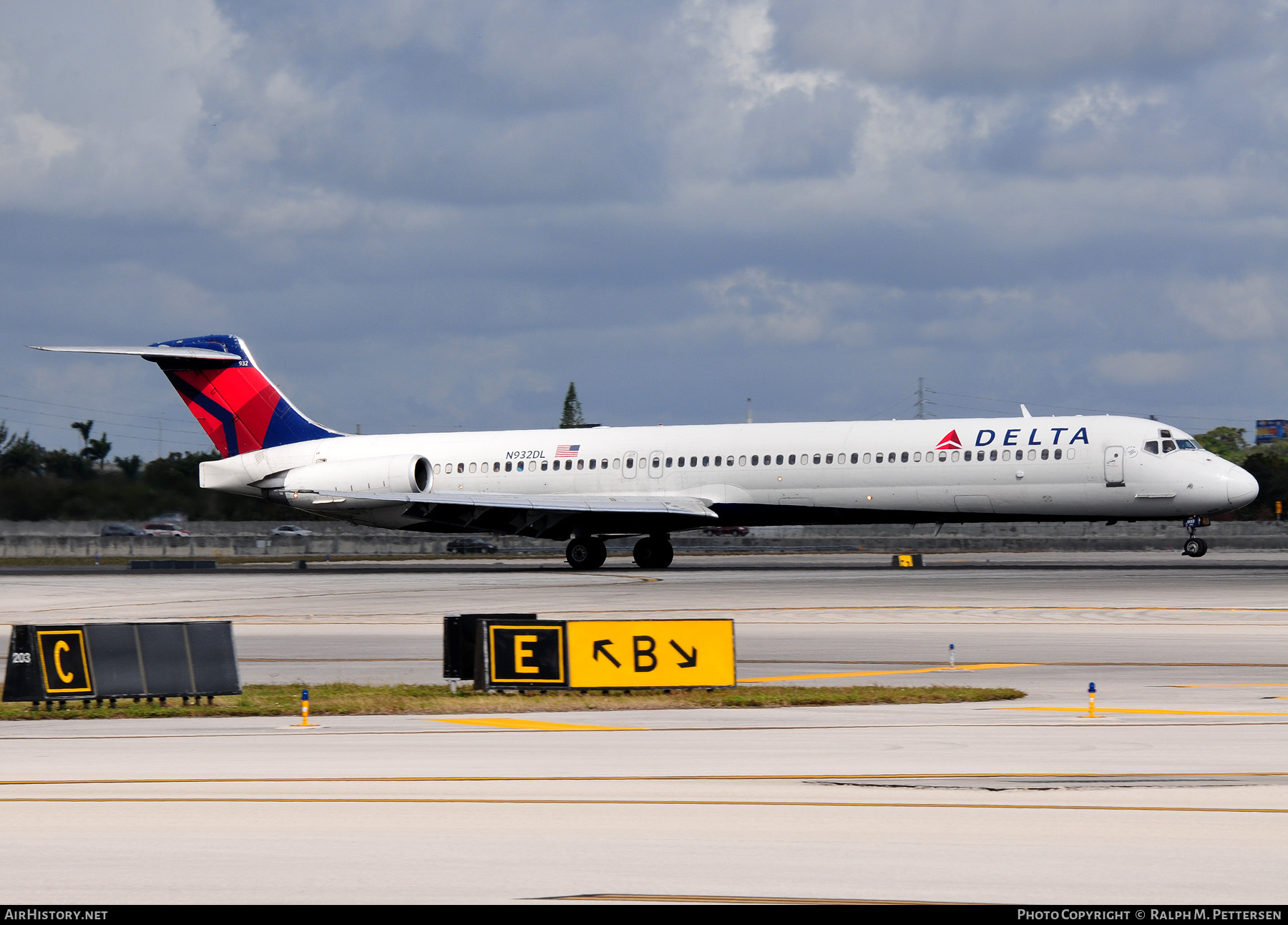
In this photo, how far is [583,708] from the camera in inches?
602

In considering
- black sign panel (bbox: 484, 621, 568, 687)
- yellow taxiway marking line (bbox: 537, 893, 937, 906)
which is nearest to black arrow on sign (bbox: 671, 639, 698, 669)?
black sign panel (bbox: 484, 621, 568, 687)

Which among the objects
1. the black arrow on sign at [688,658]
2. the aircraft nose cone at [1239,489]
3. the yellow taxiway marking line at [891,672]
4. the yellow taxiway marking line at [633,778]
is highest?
the aircraft nose cone at [1239,489]

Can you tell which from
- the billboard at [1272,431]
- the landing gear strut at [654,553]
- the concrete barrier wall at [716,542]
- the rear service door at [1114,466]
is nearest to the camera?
the rear service door at [1114,466]

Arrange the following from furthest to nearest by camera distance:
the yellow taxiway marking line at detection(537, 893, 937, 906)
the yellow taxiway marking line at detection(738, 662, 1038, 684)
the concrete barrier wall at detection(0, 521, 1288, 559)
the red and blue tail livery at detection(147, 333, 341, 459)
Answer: the concrete barrier wall at detection(0, 521, 1288, 559)
the red and blue tail livery at detection(147, 333, 341, 459)
the yellow taxiway marking line at detection(738, 662, 1038, 684)
the yellow taxiway marking line at detection(537, 893, 937, 906)

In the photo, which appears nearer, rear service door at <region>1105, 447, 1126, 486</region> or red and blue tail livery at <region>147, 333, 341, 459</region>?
rear service door at <region>1105, 447, 1126, 486</region>

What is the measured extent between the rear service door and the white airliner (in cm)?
4

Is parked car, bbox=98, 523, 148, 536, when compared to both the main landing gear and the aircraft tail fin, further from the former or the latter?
the main landing gear

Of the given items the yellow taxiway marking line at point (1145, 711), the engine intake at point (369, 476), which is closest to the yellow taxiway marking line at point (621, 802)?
the yellow taxiway marking line at point (1145, 711)

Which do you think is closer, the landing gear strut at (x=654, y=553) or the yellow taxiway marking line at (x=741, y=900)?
the yellow taxiway marking line at (x=741, y=900)

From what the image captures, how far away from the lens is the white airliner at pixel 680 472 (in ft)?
122

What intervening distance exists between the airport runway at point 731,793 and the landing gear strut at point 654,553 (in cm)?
2198

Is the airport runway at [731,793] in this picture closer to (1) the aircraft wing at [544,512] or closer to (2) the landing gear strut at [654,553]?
(1) the aircraft wing at [544,512]

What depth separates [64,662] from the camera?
51.7 feet

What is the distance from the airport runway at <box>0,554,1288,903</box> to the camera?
7.18m
